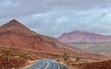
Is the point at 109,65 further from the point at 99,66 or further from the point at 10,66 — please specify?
the point at 10,66

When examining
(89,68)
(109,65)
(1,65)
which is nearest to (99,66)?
(109,65)

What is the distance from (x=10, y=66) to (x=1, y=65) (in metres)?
6.02

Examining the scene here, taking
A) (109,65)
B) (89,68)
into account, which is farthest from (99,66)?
(89,68)

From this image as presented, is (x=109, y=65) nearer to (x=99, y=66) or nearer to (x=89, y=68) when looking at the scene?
(x=99, y=66)

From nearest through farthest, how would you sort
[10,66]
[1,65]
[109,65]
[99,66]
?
[109,65] < [99,66] < [1,65] < [10,66]

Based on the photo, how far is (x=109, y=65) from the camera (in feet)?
150

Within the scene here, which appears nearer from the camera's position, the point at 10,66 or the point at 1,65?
the point at 1,65

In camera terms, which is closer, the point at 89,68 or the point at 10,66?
the point at 89,68

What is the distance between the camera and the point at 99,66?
51.9 metres

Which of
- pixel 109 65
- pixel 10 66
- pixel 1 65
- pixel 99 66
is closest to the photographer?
pixel 109 65

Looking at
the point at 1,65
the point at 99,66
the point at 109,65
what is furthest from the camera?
the point at 1,65

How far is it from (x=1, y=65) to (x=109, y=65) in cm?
2640

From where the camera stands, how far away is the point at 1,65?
63.0 metres

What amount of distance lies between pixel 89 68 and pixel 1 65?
62.0ft
